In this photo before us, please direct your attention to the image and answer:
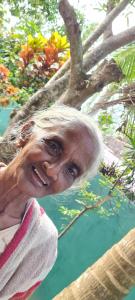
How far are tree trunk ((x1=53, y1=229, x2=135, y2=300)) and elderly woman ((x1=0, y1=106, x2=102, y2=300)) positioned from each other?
2.30ft

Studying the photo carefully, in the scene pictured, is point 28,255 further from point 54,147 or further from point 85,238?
point 85,238

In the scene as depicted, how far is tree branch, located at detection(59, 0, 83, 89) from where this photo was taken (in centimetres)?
193

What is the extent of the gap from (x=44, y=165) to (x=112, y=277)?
3.48 feet

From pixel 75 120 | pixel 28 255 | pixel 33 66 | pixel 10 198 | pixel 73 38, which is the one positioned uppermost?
pixel 73 38

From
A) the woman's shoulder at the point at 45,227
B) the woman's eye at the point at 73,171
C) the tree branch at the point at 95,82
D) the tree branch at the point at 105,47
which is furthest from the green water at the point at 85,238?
the woman's eye at the point at 73,171

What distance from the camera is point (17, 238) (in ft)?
3.76

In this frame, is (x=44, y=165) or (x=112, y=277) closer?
(x=44, y=165)

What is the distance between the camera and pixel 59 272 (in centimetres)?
764

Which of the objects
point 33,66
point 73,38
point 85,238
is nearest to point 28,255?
point 73,38

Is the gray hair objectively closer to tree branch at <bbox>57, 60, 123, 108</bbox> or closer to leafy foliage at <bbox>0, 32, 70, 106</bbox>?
tree branch at <bbox>57, 60, 123, 108</bbox>

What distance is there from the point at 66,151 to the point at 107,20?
89.5 inches

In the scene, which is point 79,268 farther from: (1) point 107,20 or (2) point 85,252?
(1) point 107,20

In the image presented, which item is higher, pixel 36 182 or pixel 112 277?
pixel 36 182

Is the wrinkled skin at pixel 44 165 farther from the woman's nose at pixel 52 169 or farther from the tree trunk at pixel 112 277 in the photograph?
the tree trunk at pixel 112 277
